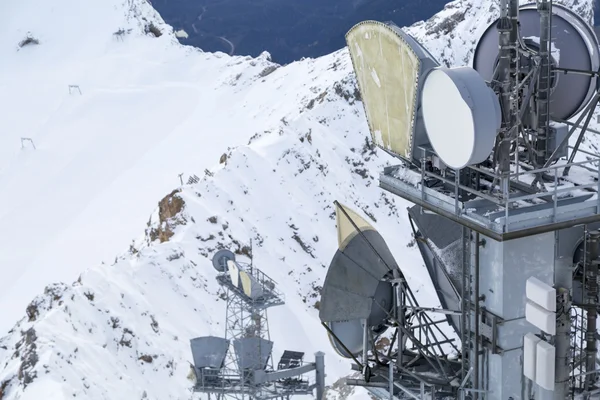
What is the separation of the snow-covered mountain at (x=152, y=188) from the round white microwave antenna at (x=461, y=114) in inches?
692

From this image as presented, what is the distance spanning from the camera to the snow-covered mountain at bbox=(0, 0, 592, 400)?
1310 inches

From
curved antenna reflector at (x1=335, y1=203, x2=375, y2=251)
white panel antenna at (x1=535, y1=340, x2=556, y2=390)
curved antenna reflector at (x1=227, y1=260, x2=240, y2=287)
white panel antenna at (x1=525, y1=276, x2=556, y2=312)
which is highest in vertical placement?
curved antenna reflector at (x1=227, y1=260, x2=240, y2=287)

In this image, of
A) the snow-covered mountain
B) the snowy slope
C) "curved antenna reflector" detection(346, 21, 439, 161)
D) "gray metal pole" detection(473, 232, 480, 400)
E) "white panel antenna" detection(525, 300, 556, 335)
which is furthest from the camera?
the snowy slope

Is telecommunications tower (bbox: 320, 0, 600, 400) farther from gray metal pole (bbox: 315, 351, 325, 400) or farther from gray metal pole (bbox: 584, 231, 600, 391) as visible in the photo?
gray metal pole (bbox: 315, 351, 325, 400)

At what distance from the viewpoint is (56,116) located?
236ft

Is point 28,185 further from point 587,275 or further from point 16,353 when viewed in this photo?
point 587,275

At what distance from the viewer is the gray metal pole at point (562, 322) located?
38.2 feet

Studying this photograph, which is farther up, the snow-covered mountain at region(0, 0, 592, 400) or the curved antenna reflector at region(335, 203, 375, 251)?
the snow-covered mountain at region(0, 0, 592, 400)

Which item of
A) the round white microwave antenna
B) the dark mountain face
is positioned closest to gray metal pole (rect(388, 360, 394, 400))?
the round white microwave antenna

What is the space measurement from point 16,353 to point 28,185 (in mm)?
33125

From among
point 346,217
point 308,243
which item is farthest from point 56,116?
point 346,217

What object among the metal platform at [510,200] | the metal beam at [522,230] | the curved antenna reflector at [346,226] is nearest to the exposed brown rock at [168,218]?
the curved antenna reflector at [346,226]

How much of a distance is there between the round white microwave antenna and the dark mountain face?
8082 cm

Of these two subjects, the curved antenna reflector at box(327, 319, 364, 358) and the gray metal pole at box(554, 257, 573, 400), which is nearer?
the gray metal pole at box(554, 257, 573, 400)
